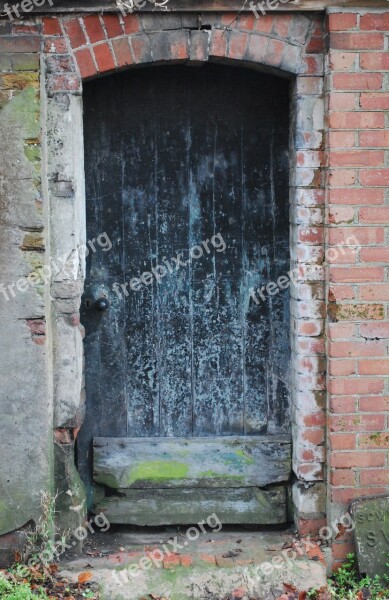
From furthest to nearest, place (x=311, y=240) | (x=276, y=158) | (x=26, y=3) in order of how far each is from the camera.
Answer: (x=276, y=158), (x=311, y=240), (x=26, y=3)

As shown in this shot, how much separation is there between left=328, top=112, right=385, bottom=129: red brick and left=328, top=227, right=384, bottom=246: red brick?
481mm

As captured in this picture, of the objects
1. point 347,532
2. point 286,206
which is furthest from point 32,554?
point 286,206

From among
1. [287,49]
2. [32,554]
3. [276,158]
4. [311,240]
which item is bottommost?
[32,554]

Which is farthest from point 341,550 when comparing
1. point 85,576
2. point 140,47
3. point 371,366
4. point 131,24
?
point 131,24

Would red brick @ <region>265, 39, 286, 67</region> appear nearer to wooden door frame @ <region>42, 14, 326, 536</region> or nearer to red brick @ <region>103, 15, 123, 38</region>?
wooden door frame @ <region>42, 14, 326, 536</region>

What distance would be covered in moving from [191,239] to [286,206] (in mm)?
532

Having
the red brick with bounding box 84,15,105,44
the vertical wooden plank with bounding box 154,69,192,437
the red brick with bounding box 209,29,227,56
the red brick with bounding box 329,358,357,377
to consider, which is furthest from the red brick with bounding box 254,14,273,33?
the red brick with bounding box 329,358,357,377

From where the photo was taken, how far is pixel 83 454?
392 centimetres

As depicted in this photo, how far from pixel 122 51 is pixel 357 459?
7.44 ft

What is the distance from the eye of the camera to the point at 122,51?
3430 mm

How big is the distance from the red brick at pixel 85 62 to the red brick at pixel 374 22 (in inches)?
50.2

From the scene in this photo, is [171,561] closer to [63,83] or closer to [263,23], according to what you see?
[63,83]

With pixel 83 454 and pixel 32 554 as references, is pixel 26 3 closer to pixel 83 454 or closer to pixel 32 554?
pixel 83 454

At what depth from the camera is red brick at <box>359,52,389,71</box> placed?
342cm
